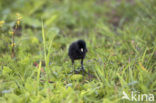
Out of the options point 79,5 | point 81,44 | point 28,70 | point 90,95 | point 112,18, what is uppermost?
point 79,5

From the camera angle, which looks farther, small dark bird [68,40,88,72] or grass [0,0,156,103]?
small dark bird [68,40,88,72]

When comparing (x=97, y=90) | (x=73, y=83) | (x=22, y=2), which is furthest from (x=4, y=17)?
(x=97, y=90)

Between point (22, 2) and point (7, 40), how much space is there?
3120 millimetres

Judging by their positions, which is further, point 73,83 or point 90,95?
point 73,83

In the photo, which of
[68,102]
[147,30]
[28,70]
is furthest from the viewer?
[147,30]

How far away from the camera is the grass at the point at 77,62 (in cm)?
292

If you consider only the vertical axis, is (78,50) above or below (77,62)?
above

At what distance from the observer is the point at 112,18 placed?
7148 millimetres

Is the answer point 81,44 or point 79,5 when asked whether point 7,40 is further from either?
point 79,5

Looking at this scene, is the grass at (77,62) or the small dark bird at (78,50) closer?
the grass at (77,62)

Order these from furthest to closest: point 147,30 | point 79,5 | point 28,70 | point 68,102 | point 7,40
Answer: point 79,5 < point 147,30 < point 7,40 < point 28,70 < point 68,102

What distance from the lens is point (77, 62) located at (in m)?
4.23

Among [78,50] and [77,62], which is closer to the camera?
[78,50]

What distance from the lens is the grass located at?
2924 mm
